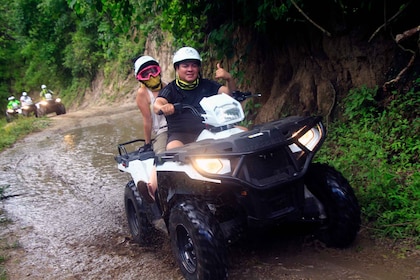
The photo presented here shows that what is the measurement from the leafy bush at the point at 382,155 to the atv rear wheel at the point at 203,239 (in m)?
1.59

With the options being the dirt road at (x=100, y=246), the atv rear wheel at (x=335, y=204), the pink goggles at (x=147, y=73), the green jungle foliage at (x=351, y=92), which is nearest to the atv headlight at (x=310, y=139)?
the atv rear wheel at (x=335, y=204)

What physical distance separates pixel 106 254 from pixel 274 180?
2.14m

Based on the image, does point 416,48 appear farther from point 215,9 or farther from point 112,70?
point 112,70

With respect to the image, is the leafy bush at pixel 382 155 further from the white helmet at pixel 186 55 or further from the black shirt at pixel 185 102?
the white helmet at pixel 186 55

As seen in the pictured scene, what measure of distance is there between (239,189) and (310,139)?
77cm

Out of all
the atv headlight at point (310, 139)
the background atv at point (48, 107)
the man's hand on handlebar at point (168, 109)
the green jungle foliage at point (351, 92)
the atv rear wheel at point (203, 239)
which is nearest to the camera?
the atv rear wheel at point (203, 239)

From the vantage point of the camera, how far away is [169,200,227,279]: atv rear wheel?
294 centimetres

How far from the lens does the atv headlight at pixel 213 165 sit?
2955 millimetres

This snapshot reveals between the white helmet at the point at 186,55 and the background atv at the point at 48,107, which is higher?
the white helmet at the point at 186,55

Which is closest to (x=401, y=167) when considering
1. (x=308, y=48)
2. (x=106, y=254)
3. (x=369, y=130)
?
(x=369, y=130)

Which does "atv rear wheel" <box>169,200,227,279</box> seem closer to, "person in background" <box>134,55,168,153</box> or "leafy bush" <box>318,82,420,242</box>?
"leafy bush" <box>318,82,420,242</box>

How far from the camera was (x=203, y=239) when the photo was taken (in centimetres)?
294

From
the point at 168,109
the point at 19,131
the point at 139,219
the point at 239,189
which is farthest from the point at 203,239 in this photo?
the point at 19,131

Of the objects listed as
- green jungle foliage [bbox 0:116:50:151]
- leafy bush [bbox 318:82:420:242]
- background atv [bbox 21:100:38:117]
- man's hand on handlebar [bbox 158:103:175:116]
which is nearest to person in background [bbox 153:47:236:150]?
man's hand on handlebar [bbox 158:103:175:116]
